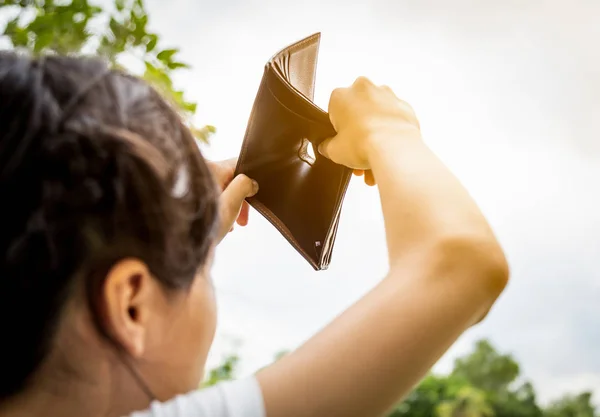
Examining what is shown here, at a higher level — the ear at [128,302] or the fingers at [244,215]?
the fingers at [244,215]

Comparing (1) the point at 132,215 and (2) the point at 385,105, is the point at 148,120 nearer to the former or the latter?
(1) the point at 132,215

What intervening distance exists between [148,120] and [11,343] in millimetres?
162

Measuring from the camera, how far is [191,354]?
0.49 m

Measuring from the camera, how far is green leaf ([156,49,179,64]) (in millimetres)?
1050

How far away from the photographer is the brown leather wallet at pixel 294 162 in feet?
2.29

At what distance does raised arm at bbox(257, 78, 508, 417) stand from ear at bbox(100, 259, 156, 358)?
8cm

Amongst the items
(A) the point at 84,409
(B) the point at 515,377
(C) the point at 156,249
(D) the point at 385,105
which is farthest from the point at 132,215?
(B) the point at 515,377

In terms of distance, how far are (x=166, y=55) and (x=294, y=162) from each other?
404mm

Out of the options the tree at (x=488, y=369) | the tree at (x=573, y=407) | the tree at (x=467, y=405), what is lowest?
the tree at (x=467, y=405)

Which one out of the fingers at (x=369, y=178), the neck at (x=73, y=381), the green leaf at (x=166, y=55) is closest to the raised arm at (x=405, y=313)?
the neck at (x=73, y=381)

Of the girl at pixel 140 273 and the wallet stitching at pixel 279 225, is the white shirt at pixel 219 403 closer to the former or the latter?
the girl at pixel 140 273

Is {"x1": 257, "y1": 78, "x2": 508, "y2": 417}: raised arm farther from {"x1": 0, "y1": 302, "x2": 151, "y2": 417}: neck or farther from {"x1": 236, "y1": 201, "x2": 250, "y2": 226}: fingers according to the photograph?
{"x1": 236, "y1": 201, "x2": 250, "y2": 226}: fingers

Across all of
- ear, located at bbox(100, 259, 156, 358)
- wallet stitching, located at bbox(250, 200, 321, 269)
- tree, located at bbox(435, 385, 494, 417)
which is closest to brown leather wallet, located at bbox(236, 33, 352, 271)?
wallet stitching, located at bbox(250, 200, 321, 269)

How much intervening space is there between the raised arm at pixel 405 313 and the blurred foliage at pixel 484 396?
1097 centimetres
